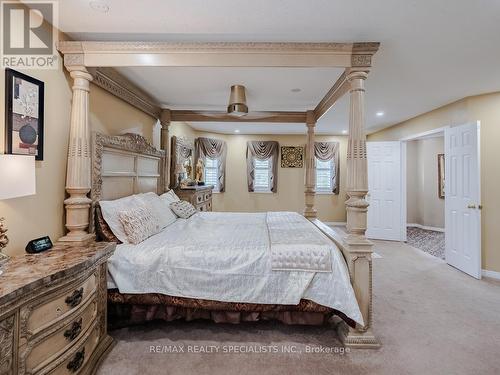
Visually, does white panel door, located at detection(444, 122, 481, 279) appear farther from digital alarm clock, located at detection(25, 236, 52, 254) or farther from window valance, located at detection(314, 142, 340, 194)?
digital alarm clock, located at detection(25, 236, 52, 254)

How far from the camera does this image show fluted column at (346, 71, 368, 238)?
1989mm

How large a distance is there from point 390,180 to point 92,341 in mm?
5537

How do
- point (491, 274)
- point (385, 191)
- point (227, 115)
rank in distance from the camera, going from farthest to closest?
point (385, 191)
point (227, 115)
point (491, 274)

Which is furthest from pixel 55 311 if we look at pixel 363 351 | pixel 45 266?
pixel 363 351

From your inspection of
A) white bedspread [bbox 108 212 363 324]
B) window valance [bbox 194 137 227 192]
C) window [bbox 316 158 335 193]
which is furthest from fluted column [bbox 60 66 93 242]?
window [bbox 316 158 335 193]

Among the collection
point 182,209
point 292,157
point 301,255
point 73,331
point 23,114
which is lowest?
point 73,331

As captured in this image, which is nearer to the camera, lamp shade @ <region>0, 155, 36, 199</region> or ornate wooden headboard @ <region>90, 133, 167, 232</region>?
lamp shade @ <region>0, 155, 36, 199</region>

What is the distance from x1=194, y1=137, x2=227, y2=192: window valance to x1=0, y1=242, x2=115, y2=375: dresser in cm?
442

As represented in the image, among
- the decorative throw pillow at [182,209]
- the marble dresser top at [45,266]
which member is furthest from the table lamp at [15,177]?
the decorative throw pillow at [182,209]

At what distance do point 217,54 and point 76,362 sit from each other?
2.38 meters

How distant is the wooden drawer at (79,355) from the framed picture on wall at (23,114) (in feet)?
4.26

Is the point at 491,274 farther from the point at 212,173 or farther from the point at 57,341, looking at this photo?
the point at 212,173

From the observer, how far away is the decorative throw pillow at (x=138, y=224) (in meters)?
2.13

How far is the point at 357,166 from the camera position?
2.00 meters
